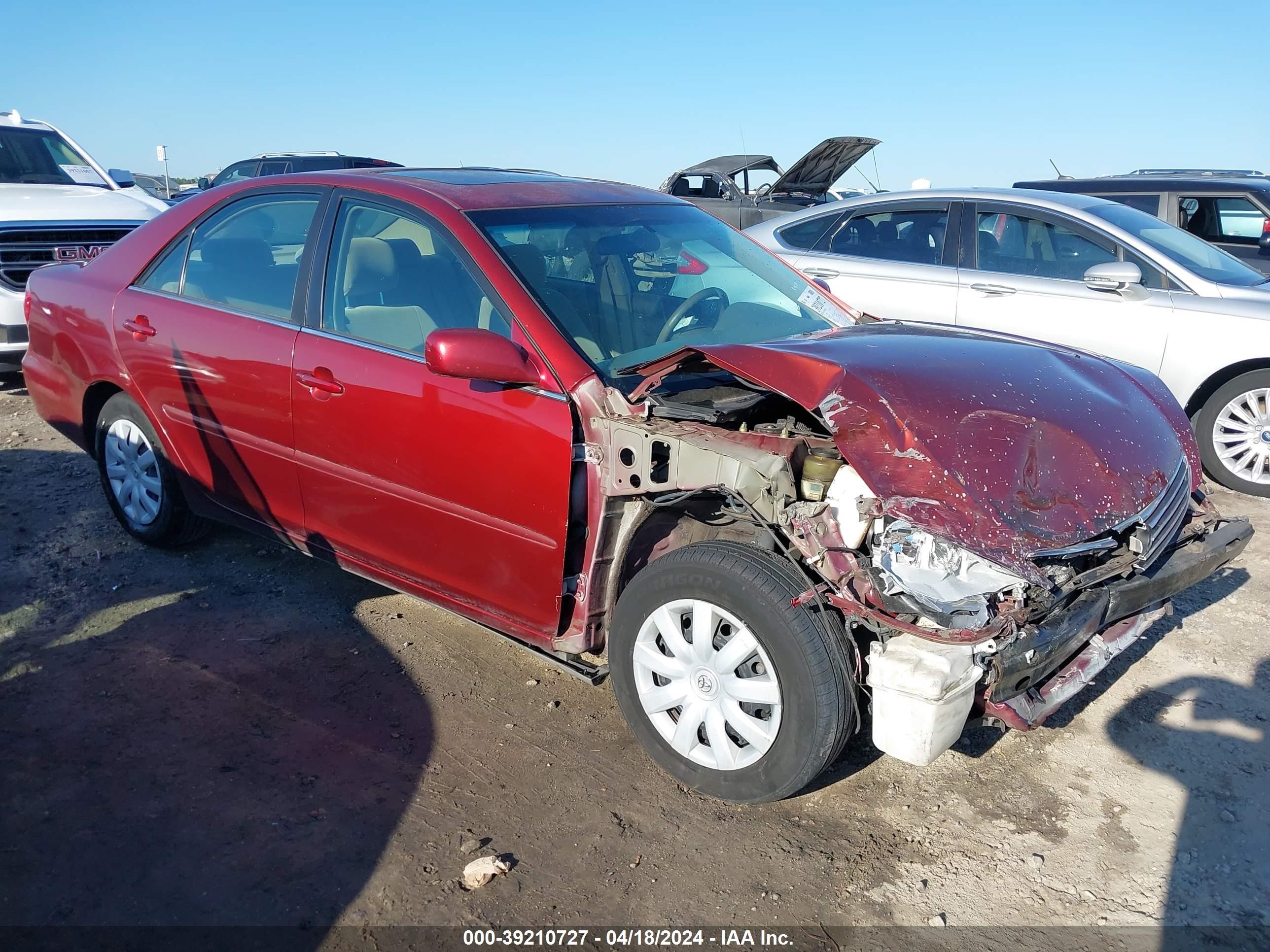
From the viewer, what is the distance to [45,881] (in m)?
2.57

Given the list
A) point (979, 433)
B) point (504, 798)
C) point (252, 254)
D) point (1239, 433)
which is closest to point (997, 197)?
point (1239, 433)

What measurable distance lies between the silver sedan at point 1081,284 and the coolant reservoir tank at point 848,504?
337 cm

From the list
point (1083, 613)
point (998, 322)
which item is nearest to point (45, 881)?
point (1083, 613)

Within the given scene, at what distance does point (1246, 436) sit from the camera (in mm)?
5695

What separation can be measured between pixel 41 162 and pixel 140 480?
5728mm

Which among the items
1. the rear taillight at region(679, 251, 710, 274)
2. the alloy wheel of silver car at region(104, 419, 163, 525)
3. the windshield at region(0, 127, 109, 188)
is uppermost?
the windshield at region(0, 127, 109, 188)

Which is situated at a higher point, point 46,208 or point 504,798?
point 46,208

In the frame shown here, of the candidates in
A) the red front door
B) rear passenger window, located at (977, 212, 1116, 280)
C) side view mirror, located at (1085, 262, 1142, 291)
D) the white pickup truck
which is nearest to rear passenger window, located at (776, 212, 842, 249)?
rear passenger window, located at (977, 212, 1116, 280)

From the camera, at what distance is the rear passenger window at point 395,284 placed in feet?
11.0

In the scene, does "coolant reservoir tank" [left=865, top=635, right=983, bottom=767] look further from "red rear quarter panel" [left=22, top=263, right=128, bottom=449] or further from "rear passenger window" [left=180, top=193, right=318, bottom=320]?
"red rear quarter panel" [left=22, top=263, right=128, bottom=449]

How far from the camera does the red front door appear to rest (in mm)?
3078

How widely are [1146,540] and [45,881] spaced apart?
3217mm

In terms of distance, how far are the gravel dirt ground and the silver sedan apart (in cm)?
216

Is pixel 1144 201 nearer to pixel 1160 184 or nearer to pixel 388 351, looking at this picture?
pixel 1160 184
